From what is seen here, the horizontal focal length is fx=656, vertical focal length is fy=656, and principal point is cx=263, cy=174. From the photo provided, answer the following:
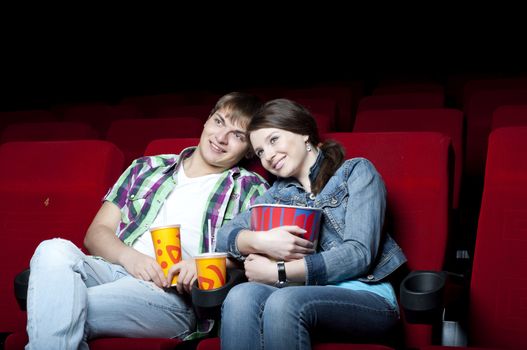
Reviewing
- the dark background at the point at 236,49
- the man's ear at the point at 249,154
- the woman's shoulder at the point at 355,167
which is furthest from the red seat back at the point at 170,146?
the dark background at the point at 236,49

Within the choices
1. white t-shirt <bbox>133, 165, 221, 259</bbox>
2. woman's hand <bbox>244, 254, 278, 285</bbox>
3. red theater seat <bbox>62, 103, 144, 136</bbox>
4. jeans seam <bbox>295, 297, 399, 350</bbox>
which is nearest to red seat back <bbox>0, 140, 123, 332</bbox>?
white t-shirt <bbox>133, 165, 221, 259</bbox>

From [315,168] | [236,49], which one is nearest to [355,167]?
[315,168]

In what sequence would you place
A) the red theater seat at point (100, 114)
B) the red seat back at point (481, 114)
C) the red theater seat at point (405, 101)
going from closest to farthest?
the red seat back at point (481, 114) → the red theater seat at point (405, 101) → the red theater seat at point (100, 114)

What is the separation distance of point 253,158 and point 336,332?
392 mm

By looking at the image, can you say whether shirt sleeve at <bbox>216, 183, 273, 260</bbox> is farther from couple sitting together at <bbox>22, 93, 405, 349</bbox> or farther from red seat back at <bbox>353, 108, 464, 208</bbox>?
red seat back at <bbox>353, 108, 464, 208</bbox>

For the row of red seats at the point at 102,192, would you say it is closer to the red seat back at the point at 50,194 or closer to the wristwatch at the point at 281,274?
the red seat back at the point at 50,194

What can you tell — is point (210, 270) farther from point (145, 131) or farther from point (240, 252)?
point (145, 131)

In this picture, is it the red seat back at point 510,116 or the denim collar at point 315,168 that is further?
the red seat back at point 510,116

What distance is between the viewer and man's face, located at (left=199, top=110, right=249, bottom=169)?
97 cm

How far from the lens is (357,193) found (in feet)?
2.56

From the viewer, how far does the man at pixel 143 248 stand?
28.5 inches

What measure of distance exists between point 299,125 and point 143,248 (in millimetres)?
284

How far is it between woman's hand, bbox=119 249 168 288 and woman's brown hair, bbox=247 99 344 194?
0.22 metres

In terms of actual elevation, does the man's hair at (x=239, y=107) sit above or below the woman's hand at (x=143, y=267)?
above
